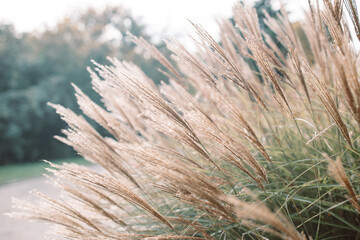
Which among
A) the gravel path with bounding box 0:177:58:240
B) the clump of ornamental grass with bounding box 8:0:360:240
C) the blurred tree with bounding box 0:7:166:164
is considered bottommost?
the clump of ornamental grass with bounding box 8:0:360:240

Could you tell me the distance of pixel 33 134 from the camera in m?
17.1

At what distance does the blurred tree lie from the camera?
15.9m

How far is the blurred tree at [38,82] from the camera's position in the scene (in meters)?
15.9

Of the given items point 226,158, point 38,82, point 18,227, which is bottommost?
point 226,158

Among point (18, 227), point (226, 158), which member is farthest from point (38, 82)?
point (226, 158)

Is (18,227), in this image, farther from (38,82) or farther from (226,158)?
(38,82)

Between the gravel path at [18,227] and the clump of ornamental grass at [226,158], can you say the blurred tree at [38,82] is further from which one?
the clump of ornamental grass at [226,158]

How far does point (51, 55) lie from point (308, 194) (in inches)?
855

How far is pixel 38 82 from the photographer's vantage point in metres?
18.6

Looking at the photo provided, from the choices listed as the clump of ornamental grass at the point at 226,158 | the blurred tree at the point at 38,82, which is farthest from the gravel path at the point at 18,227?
the blurred tree at the point at 38,82

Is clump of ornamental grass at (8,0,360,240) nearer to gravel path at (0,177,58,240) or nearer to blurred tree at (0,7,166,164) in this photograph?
gravel path at (0,177,58,240)

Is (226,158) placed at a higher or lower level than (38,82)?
lower

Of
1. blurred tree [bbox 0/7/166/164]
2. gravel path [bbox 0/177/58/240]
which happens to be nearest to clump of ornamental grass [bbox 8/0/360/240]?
gravel path [bbox 0/177/58/240]

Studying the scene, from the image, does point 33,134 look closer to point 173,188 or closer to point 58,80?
point 58,80
